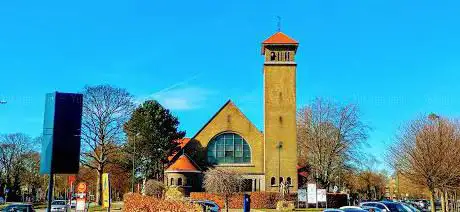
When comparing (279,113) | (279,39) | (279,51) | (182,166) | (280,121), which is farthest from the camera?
(279,39)

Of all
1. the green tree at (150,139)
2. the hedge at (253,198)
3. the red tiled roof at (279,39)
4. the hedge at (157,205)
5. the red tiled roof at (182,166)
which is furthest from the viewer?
the green tree at (150,139)

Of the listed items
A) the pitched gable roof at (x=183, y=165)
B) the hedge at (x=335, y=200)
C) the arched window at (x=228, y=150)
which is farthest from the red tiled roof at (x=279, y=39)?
the hedge at (x=335, y=200)

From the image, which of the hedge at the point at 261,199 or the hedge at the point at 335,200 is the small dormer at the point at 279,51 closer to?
the hedge at the point at 261,199

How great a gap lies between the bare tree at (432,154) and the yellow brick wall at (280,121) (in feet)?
57.3

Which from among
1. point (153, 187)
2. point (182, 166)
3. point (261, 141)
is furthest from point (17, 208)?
point (261, 141)

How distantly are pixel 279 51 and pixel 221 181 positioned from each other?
17770 millimetres

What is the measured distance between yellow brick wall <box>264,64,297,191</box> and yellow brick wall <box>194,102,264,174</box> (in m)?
2.14

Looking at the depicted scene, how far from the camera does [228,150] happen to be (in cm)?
6150

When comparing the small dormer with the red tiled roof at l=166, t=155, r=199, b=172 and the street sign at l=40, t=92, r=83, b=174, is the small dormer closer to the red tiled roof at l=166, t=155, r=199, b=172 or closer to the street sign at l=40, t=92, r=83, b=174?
the red tiled roof at l=166, t=155, r=199, b=172

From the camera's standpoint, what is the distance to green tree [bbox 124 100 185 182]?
6469 centimetres

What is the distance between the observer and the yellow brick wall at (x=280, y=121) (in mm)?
58781

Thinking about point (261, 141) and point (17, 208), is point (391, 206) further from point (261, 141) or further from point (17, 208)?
point (261, 141)

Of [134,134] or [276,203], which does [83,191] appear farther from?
[134,134]

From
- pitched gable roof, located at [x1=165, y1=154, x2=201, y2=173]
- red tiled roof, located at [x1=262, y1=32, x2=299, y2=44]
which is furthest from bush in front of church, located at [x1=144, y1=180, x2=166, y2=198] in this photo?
red tiled roof, located at [x1=262, y1=32, x2=299, y2=44]
